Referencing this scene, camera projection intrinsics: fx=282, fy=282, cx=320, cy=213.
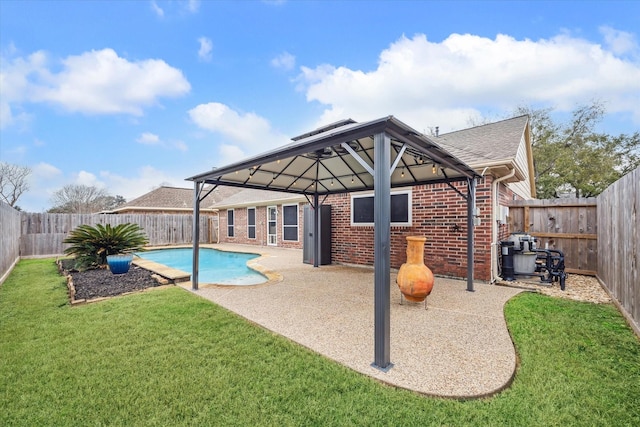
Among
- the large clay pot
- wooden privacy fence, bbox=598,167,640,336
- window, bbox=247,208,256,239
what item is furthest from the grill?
window, bbox=247,208,256,239

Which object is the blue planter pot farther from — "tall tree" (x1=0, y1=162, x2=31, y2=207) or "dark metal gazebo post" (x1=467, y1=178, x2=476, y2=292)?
"tall tree" (x1=0, y1=162, x2=31, y2=207)

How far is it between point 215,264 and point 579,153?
2144 centimetres

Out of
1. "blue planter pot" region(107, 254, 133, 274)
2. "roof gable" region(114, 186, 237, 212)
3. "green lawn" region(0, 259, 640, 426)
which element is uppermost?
"roof gable" region(114, 186, 237, 212)

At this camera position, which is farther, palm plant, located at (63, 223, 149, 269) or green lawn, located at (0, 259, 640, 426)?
palm plant, located at (63, 223, 149, 269)

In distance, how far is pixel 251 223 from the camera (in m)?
16.6

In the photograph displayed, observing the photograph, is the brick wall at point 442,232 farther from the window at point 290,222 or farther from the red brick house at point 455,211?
the window at point 290,222

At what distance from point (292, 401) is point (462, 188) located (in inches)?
239

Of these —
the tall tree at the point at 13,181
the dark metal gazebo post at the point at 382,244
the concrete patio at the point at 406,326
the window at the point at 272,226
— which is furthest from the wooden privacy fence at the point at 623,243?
the tall tree at the point at 13,181

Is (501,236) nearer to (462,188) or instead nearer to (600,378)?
(462,188)

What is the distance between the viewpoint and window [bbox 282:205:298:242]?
13.7 metres

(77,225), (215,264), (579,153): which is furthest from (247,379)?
(579,153)

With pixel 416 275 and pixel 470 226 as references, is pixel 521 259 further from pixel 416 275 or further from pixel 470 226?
pixel 416 275

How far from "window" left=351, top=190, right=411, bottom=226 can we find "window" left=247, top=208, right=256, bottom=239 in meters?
8.84

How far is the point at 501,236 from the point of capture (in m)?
7.39
